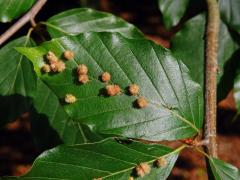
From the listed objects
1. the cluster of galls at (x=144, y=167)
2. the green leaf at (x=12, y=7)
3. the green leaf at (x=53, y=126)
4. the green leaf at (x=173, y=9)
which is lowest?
the green leaf at (x=53, y=126)

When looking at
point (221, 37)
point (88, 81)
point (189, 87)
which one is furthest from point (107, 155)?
point (221, 37)

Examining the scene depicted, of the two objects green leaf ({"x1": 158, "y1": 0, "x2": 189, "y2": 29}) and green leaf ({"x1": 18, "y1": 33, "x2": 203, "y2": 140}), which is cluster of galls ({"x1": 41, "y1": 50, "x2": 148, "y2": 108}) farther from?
green leaf ({"x1": 158, "y1": 0, "x2": 189, "y2": 29})

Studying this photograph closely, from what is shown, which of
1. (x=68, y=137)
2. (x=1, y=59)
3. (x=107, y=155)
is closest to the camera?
(x=107, y=155)

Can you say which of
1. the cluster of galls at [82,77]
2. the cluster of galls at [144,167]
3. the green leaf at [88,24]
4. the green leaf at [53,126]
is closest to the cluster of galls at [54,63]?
the cluster of galls at [82,77]

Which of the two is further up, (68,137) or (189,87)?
(189,87)

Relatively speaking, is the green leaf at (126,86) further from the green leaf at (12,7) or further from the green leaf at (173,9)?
the green leaf at (173,9)

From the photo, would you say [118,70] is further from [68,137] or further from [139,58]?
[68,137]

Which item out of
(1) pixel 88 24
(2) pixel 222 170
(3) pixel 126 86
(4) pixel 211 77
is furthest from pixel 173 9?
(2) pixel 222 170
